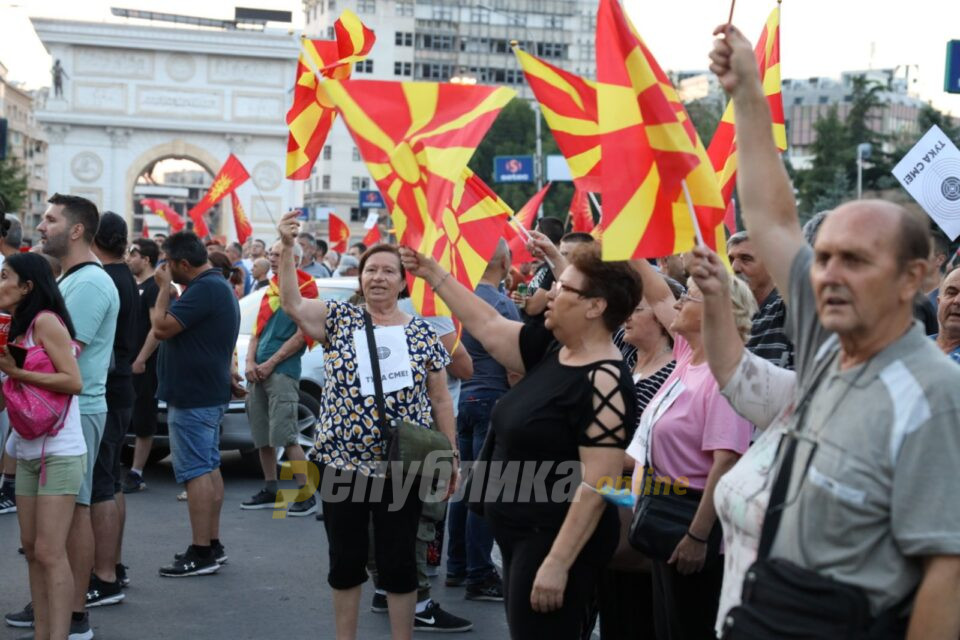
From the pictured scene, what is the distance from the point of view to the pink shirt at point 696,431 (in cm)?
439

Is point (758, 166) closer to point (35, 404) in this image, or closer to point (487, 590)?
point (35, 404)

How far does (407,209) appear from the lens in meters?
5.44

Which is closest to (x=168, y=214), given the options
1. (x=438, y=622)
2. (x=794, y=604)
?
(x=438, y=622)

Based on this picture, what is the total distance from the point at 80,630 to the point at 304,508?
141 inches

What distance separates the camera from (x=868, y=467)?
106 inches

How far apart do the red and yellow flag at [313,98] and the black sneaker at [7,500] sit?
183 inches

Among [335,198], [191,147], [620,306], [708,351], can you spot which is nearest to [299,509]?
[620,306]

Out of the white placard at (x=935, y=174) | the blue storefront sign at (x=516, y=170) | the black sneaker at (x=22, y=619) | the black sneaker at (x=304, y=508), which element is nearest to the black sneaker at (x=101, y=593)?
the black sneaker at (x=22, y=619)

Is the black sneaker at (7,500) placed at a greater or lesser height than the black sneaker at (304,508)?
greater

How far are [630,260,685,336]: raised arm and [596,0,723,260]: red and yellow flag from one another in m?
1.22

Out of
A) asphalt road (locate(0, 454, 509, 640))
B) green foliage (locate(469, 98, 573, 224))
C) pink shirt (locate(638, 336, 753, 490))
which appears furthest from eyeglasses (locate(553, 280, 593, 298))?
green foliage (locate(469, 98, 573, 224))

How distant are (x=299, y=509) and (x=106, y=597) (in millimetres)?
2840

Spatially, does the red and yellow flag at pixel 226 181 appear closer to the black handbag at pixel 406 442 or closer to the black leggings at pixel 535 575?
the black handbag at pixel 406 442

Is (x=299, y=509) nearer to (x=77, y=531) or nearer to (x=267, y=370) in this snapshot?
(x=267, y=370)
